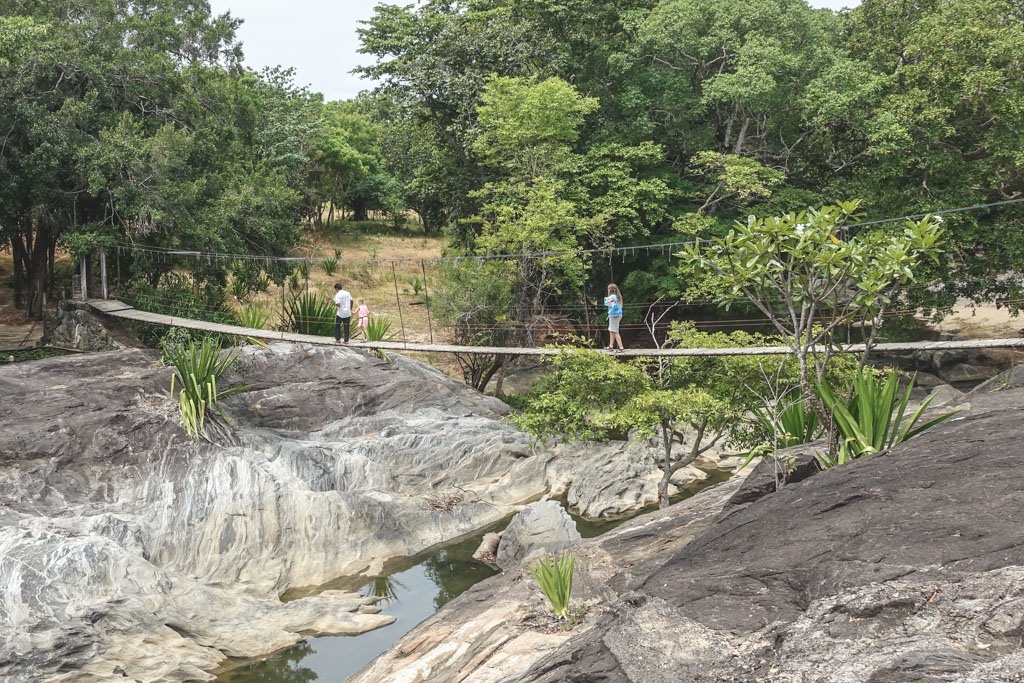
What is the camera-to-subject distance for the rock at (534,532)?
782cm

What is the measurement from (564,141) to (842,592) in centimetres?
1180

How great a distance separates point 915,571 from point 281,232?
11967 millimetres

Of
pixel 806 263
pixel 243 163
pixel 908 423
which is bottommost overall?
pixel 908 423

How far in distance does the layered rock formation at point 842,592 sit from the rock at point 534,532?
271 cm

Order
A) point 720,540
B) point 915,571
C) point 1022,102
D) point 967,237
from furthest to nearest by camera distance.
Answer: point 967,237
point 1022,102
point 720,540
point 915,571

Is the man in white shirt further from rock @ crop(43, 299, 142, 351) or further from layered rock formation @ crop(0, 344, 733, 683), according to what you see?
rock @ crop(43, 299, 142, 351)

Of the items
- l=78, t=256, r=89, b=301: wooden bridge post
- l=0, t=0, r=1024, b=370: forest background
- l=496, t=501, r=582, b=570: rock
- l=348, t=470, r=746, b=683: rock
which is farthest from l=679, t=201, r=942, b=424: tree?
l=78, t=256, r=89, b=301: wooden bridge post

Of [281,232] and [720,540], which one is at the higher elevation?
[281,232]

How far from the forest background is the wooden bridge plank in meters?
0.97

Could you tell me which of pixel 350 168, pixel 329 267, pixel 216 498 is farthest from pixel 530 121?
pixel 350 168

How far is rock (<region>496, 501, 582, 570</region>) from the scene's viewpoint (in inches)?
308

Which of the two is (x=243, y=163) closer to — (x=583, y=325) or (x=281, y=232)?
(x=281, y=232)

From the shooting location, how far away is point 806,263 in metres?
5.51

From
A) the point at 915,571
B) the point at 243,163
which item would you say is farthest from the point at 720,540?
the point at 243,163
